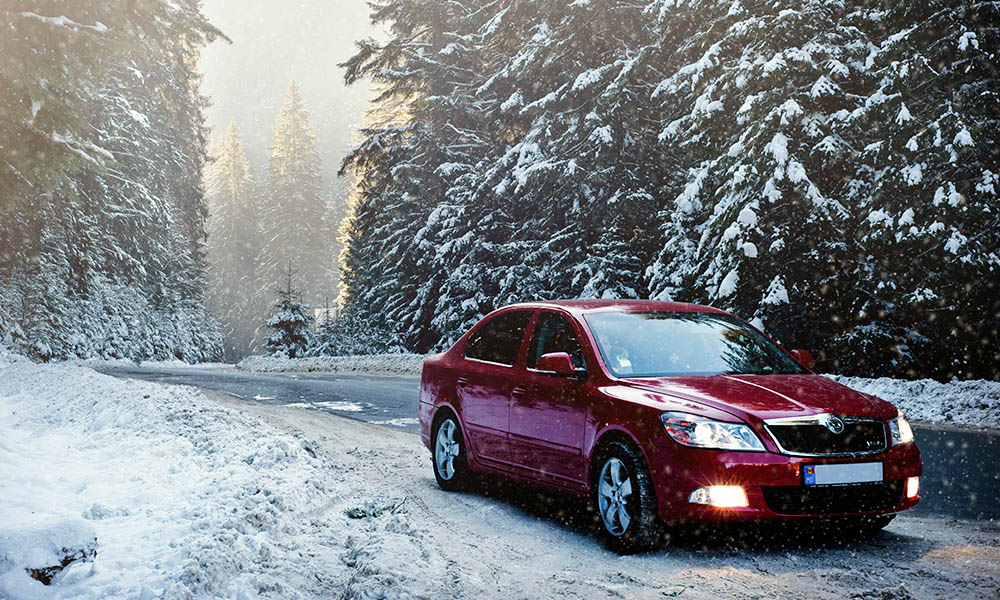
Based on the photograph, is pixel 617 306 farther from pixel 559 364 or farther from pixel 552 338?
pixel 559 364

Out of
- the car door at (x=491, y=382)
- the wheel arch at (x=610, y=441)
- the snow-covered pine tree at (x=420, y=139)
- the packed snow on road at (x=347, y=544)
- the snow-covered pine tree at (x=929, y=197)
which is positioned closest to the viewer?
the packed snow on road at (x=347, y=544)

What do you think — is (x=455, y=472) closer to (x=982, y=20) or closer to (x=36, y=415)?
(x=36, y=415)

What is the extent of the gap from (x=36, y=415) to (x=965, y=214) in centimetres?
1565

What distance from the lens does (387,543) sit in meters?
5.57

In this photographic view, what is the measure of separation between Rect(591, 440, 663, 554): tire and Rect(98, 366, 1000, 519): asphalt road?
2.89 metres

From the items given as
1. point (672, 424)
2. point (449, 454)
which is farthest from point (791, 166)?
point (672, 424)

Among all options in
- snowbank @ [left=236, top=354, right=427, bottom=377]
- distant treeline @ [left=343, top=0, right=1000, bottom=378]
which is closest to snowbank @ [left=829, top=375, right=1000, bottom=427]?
distant treeline @ [left=343, top=0, right=1000, bottom=378]

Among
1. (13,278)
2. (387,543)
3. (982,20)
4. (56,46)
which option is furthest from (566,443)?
(13,278)

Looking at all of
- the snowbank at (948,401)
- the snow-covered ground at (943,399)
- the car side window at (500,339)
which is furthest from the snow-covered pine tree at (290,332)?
the car side window at (500,339)

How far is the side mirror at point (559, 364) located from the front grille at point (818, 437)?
1.45 meters

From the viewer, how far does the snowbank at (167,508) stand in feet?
14.3

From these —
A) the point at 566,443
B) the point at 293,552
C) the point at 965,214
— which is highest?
the point at 965,214

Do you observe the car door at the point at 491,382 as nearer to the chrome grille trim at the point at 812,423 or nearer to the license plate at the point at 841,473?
the chrome grille trim at the point at 812,423

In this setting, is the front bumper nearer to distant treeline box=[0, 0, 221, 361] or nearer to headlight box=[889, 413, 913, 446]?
headlight box=[889, 413, 913, 446]
